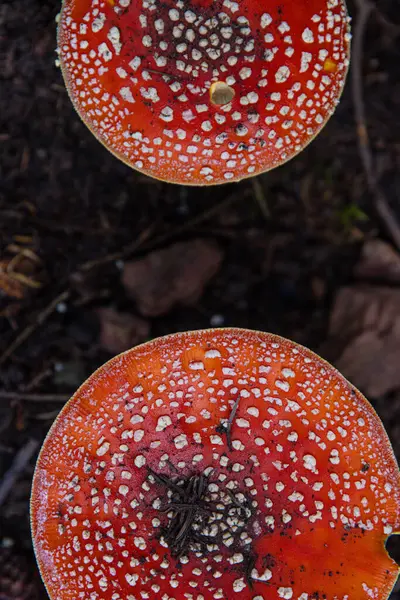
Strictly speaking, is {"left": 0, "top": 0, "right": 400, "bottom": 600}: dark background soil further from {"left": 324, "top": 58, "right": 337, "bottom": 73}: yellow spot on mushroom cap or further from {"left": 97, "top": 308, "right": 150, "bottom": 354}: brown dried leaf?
{"left": 324, "top": 58, "right": 337, "bottom": 73}: yellow spot on mushroom cap

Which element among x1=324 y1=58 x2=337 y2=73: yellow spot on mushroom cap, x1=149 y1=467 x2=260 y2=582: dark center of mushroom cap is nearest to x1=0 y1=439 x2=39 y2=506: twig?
x1=149 y1=467 x2=260 y2=582: dark center of mushroom cap

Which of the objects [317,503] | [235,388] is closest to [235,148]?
[235,388]

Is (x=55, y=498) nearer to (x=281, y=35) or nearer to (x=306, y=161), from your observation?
(x=281, y=35)

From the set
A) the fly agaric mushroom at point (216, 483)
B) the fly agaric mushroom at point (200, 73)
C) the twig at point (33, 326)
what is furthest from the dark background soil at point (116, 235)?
the fly agaric mushroom at point (216, 483)

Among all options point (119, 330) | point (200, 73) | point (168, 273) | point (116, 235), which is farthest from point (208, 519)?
point (116, 235)

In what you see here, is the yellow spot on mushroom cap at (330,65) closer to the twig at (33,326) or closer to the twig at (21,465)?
the twig at (33,326)

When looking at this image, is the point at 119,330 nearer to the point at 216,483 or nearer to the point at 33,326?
the point at 33,326

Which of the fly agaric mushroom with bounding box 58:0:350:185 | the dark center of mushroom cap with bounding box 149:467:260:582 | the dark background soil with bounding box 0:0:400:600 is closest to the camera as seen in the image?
the dark center of mushroom cap with bounding box 149:467:260:582
